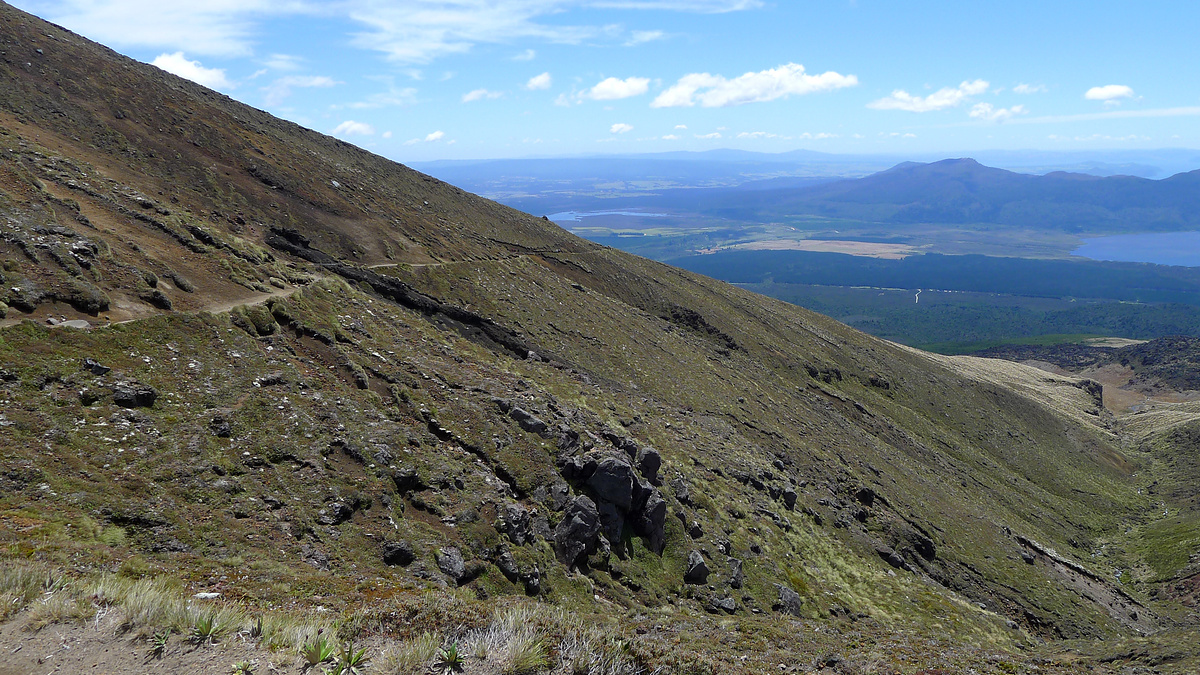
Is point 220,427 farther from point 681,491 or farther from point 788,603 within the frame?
point 788,603

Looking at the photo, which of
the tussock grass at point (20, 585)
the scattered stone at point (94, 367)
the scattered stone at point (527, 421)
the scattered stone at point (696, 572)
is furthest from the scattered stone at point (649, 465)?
the tussock grass at point (20, 585)

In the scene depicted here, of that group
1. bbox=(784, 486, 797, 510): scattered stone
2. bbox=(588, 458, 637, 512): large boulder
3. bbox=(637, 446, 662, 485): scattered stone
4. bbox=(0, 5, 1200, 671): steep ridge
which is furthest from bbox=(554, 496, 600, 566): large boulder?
bbox=(784, 486, 797, 510): scattered stone

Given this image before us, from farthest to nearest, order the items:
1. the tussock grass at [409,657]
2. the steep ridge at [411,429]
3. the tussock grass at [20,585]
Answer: the steep ridge at [411,429]
the tussock grass at [409,657]
the tussock grass at [20,585]

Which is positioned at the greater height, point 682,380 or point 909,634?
point 682,380

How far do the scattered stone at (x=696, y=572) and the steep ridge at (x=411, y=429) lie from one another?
14 cm

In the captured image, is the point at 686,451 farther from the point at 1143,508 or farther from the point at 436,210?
the point at 1143,508

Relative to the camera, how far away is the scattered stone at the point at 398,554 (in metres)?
19.2

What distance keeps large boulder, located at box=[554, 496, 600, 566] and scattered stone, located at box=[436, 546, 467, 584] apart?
4918 mm

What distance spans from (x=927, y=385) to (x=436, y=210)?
270ft

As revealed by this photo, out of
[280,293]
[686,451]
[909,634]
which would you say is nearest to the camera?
[909,634]

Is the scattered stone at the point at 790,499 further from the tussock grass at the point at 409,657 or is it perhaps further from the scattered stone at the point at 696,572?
the tussock grass at the point at 409,657

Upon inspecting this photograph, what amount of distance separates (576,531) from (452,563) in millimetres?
6450

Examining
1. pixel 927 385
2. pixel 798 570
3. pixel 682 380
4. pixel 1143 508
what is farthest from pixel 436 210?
pixel 1143 508

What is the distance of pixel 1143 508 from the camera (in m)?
73.4
